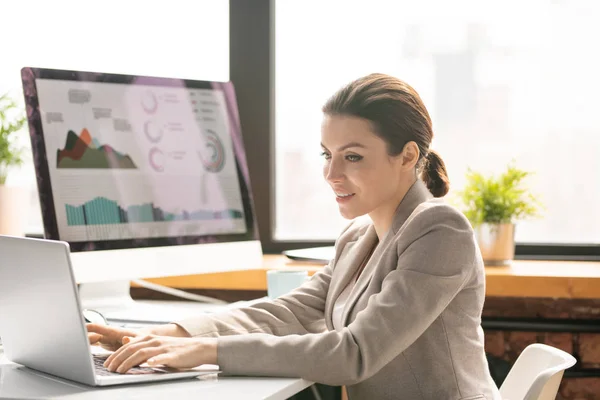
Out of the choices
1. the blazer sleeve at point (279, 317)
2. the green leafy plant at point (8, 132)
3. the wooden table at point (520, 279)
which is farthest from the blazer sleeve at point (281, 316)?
the green leafy plant at point (8, 132)

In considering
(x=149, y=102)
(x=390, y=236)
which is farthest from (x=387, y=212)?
(x=149, y=102)

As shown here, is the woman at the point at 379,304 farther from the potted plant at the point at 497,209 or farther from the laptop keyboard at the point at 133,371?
the potted plant at the point at 497,209

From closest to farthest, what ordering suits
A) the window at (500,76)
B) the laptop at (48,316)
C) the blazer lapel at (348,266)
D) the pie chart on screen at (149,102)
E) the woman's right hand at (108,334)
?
the laptop at (48,316) < the woman's right hand at (108,334) < the blazer lapel at (348,266) < the pie chart on screen at (149,102) < the window at (500,76)

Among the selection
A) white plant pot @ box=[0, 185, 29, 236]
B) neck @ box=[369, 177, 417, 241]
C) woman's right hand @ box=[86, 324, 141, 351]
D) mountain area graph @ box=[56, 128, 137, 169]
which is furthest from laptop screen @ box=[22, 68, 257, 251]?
white plant pot @ box=[0, 185, 29, 236]

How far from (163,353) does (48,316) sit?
19 centimetres

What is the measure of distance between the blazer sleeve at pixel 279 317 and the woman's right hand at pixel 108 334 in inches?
3.7

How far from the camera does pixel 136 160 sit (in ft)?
6.10

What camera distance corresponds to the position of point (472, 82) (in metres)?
2.60

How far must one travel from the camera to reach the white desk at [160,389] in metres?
1.16

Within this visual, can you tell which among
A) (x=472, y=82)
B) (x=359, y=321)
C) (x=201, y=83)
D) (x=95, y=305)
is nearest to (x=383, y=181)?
(x=359, y=321)

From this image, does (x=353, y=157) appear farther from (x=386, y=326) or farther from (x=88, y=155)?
(x=88, y=155)

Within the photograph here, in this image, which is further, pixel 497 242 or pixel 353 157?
pixel 497 242

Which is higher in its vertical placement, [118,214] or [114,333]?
[118,214]

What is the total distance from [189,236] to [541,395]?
2.88 feet
